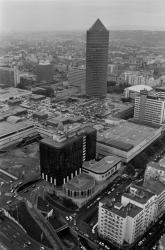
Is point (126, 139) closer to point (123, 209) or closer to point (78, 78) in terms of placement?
point (123, 209)

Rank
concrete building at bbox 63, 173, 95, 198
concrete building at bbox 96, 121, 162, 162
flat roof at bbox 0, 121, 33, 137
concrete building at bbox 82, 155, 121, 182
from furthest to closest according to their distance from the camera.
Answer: flat roof at bbox 0, 121, 33, 137 → concrete building at bbox 96, 121, 162, 162 → concrete building at bbox 82, 155, 121, 182 → concrete building at bbox 63, 173, 95, 198

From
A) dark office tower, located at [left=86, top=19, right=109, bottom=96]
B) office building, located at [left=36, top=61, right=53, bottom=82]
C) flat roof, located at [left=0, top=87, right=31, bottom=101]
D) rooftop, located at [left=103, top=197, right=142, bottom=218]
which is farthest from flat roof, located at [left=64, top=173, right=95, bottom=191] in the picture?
office building, located at [left=36, top=61, right=53, bottom=82]

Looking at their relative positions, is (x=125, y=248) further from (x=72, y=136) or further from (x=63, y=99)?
(x=63, y=99)

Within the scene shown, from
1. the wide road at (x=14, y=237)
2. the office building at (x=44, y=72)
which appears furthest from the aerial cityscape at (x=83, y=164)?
the office building at (x=44, y=72)

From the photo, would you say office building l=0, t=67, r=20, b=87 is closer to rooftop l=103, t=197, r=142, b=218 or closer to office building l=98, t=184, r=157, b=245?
office building l=98, t=184, r=157, b=245

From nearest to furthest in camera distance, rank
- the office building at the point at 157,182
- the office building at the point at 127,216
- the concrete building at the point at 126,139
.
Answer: the office building at the point at 127,216 < the office building at the point at 157,182 < the concrete building at the point at 126,139

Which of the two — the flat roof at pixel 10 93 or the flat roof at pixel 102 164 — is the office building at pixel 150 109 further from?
the flat roof at pixel 10 93

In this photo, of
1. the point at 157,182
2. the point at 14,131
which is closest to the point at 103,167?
the point at 157,182
